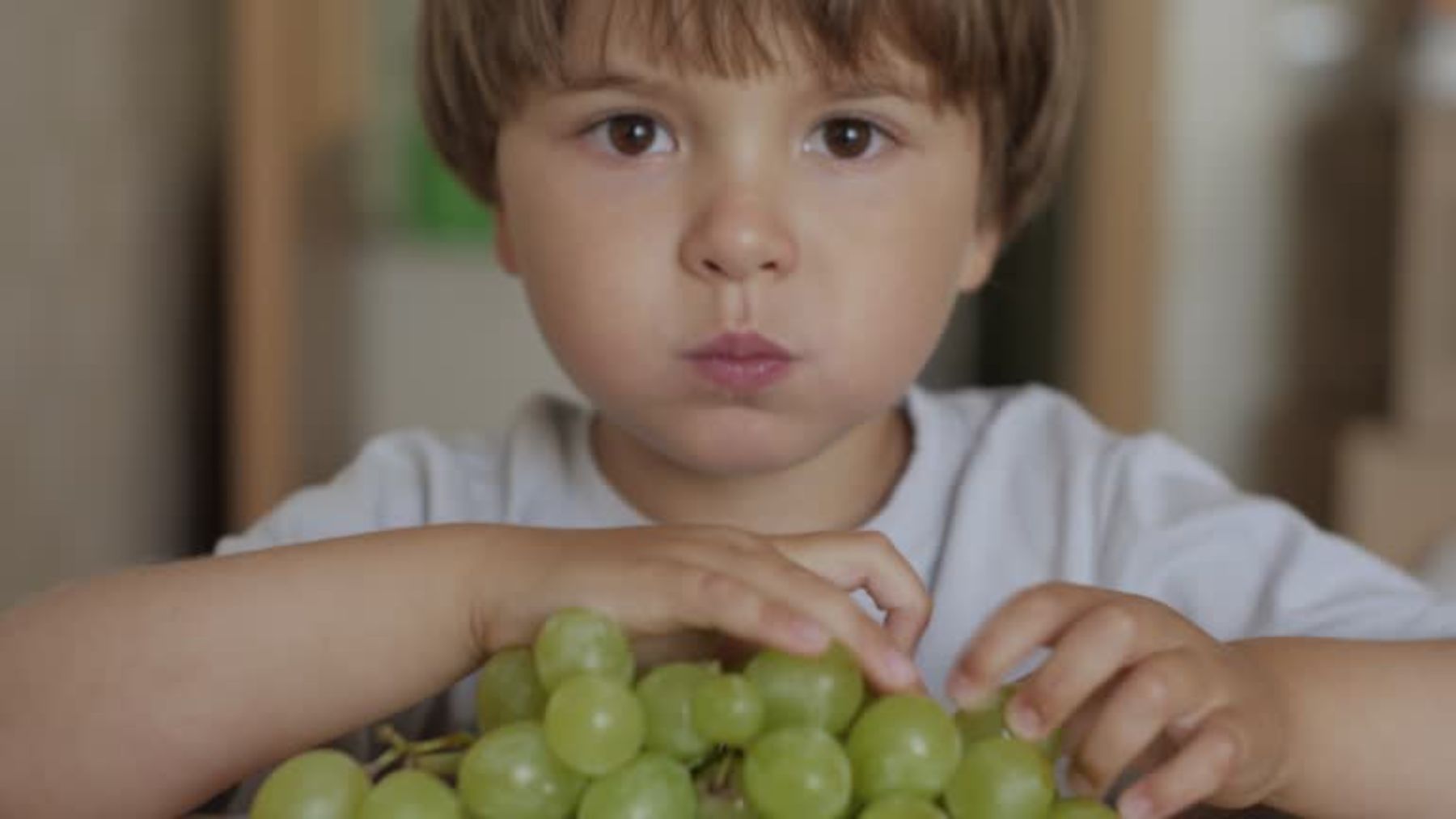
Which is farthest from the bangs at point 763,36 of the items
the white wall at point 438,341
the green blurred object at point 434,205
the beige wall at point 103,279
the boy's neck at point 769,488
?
the white wall at point 438,341

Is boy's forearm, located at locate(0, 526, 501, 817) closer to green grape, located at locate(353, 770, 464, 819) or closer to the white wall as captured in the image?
green grape, located at locate(353, 770, 464, 819)

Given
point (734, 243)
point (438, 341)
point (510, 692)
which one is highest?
point (734, 243)

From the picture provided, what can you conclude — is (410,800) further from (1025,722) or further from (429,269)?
(429,269)

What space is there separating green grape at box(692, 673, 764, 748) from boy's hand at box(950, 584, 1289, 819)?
0.10 metres

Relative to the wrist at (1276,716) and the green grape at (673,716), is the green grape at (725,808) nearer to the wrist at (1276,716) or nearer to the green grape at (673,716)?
the green grape at (673,716)

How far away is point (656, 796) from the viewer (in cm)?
58

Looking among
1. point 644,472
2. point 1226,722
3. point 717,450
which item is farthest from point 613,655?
point 644,472

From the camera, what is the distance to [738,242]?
2.96 feet

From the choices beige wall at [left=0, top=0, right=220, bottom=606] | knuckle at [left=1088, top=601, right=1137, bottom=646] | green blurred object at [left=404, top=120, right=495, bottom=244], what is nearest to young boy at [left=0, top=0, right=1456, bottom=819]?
knuckle at [left=1088, top=601, right=1137, bottom=646]

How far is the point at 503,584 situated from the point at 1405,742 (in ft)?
1.36

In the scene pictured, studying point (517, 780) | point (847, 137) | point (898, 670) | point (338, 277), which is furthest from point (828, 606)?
point (338, 277)

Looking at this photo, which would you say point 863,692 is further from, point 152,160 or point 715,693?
point 152,160

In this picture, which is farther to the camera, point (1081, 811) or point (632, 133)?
point (632, 133)

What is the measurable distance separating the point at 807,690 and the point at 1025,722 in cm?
9
